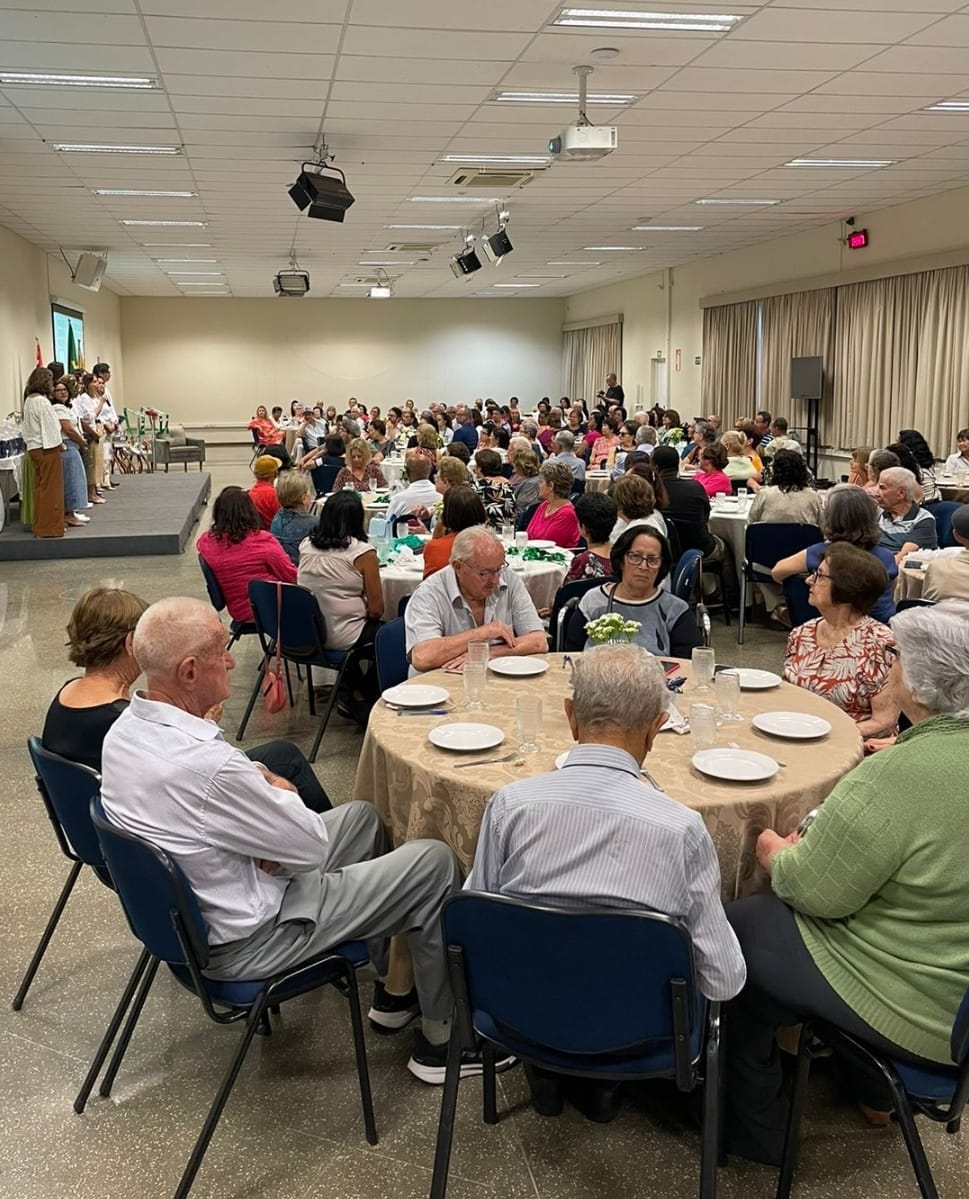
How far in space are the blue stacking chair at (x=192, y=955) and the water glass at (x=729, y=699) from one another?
1.18 metres

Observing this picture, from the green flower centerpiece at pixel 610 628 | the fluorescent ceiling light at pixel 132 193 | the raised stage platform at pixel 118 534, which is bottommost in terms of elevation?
the raised stage platform at pixel 118 534

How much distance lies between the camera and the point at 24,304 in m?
14.1

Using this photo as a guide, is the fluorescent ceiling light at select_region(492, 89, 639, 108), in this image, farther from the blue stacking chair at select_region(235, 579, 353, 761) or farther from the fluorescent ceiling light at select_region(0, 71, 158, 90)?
the blue stacking chair at select_region(235, 579, 353, 761)

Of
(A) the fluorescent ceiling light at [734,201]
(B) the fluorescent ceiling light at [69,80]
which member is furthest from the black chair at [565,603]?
(A) the fluorescent ceiling light at [734,201]

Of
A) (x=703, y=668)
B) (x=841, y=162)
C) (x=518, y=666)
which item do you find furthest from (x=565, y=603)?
(x=841, y=162)

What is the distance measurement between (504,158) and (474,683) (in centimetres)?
704

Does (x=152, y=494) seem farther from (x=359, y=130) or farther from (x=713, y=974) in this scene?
(x=713, y=974)

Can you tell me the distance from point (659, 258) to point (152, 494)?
8.47 m

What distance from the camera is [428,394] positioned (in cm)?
2483

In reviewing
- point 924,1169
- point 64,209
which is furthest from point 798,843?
point 64,209

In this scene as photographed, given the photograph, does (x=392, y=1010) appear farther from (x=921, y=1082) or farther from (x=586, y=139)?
(x=586, y=139)

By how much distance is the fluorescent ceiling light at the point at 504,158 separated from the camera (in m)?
8.77

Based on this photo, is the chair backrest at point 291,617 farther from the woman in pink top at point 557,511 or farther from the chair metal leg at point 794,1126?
the chair metal leg at point 794,1126

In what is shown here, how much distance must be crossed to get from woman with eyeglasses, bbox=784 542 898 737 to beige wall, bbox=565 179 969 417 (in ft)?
29.1
